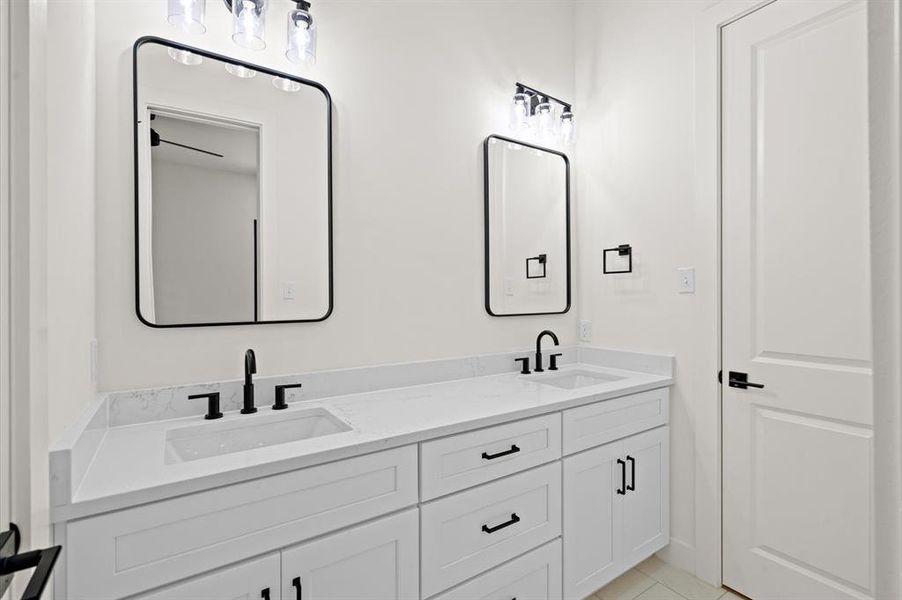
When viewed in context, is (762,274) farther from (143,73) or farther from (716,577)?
(143,73)

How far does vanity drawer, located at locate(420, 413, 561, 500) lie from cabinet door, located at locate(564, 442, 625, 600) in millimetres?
160

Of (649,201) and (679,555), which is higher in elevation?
(649,201)

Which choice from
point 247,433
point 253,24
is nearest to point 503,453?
point 247,433

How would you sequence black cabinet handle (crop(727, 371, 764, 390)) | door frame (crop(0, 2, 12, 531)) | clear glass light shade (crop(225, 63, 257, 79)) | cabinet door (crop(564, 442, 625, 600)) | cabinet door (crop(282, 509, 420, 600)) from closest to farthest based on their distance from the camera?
door frame (crop(0, 2, 12, 531)), cabinet door (crop(282, 509, 420, 600)), clear glass light shade (crop(225, 63, 257, 79)), cabinet door (crop(564, 442, 625, 600)), black cabinet handle (crop(727, 371, 764, 390))

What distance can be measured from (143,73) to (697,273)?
2.19 meters

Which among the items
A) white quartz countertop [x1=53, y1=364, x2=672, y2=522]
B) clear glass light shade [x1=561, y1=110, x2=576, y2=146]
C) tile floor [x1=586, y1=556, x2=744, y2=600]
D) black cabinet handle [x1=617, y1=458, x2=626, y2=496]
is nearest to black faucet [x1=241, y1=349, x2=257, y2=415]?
white quartz countertop [x1=53, y1=364, x2=672, y2=522]

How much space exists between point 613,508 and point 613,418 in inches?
14.1

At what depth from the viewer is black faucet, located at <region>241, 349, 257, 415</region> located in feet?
4.90

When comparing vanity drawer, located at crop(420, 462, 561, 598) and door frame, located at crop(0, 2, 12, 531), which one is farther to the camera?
vanity drawer, located at crop(420, 462, 561, 598)

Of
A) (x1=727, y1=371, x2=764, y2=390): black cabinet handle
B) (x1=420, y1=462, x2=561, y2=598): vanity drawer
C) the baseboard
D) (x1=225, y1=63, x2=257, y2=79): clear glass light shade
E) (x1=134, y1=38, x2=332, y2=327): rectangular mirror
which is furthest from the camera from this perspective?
the baseboard

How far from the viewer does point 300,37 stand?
1604mm

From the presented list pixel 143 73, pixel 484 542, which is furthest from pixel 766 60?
pixel 143 73

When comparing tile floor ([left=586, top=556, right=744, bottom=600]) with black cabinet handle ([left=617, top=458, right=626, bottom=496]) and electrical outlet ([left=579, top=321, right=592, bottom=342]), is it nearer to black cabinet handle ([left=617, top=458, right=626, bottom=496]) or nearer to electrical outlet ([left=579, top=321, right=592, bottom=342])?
black cabinet handle ([left=617, top=458, right=626, bottom=496])

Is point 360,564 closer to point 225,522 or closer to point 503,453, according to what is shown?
point 225,522
